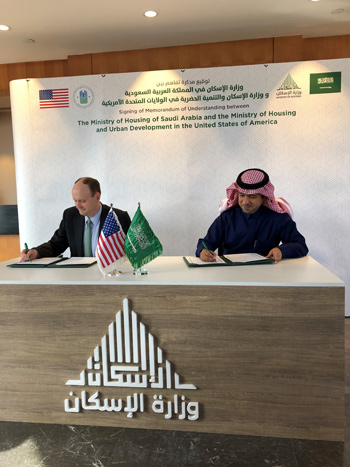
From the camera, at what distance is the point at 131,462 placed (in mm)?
2010

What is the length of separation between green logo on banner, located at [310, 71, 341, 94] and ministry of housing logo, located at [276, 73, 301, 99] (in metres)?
0.16

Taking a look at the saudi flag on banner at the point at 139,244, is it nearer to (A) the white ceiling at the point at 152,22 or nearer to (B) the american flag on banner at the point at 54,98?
(A) the white ceiling at the point at 152,22

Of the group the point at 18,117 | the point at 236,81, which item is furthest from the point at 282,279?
the point at 18,117

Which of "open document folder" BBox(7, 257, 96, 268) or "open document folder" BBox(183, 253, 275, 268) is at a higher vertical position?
"open document folder" BBox(183, 253, 275, 268)

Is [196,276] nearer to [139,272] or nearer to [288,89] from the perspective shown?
[139,272]

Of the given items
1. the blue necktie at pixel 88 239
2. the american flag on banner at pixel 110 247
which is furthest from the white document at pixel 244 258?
the blue necktie at pixel 88 239

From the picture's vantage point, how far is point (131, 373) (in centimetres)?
227

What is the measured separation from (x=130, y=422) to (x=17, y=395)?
703 mm

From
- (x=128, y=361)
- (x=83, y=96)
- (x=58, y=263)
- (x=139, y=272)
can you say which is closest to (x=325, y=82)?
(x=83, y=96)

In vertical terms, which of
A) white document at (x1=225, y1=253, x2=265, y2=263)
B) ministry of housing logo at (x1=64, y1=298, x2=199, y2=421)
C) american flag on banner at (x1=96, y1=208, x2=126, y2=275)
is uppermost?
american flag on banner at (x1=96, y1=208, x2=126, y2=275)

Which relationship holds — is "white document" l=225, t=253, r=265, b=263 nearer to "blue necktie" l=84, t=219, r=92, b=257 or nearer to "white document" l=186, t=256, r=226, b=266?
"white document" l=186, t=256, r=226, b=266

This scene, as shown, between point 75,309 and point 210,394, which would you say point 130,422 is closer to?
point 210,394

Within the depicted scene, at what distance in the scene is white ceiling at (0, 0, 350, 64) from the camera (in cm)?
402

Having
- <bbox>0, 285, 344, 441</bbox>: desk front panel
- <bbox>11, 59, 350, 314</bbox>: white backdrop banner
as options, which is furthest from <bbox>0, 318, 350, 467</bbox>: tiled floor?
<bbox>11, 59, 350, 314</bbox>: white backdrop banner
